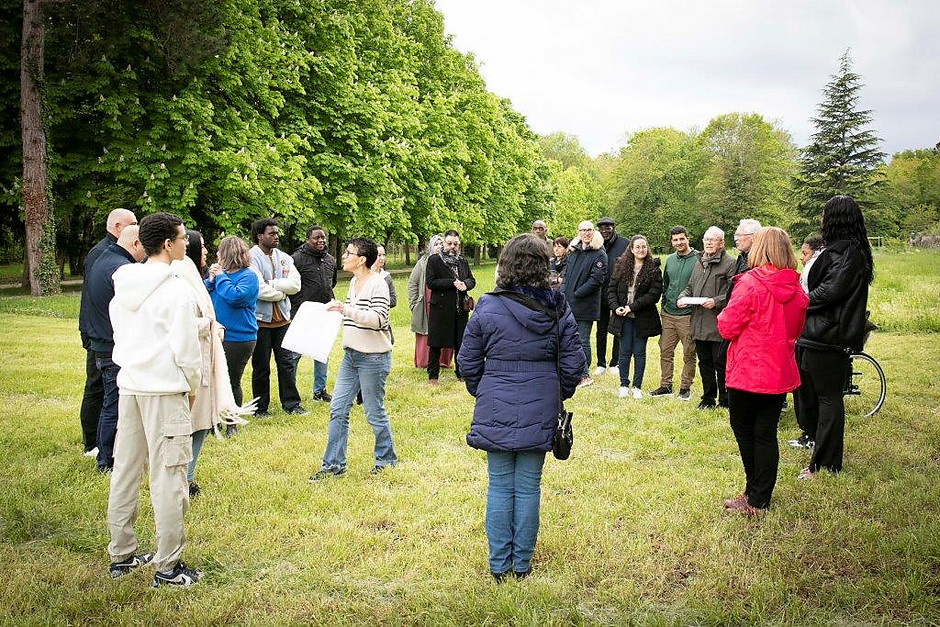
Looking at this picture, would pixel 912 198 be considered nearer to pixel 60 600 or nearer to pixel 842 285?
pixel 842 285

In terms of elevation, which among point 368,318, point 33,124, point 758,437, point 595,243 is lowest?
point 758,437

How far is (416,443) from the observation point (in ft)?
24.0

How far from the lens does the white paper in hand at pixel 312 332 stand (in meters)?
6.38

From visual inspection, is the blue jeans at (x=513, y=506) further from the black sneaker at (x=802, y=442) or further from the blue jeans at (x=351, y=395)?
the black sneaker at (x=802, y=442)

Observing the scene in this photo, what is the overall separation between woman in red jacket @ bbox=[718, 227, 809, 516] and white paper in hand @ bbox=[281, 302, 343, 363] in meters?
3.62

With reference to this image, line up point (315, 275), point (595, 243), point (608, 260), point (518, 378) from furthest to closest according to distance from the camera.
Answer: point (608, 260) < point (595, 243) < point (315, 275) < point (518, 378)

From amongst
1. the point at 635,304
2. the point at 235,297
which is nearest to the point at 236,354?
the point at 235,297

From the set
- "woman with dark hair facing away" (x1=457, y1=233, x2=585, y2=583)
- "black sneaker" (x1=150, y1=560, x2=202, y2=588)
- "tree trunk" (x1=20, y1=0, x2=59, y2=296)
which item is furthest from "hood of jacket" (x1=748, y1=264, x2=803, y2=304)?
"tree trunk" (x1=20, y1=0, x2=59, y2=296)

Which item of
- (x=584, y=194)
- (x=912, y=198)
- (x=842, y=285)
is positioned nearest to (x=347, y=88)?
(x=842, y=285)

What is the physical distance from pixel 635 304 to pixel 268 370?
521 centimetres

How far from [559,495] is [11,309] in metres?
19.3

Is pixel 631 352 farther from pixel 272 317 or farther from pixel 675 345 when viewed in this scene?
pixel 272 317

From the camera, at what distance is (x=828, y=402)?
19.2 feet

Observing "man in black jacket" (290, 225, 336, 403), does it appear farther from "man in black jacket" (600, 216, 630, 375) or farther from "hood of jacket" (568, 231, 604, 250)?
"man in black jacket" (600, 216, 630, 375)
